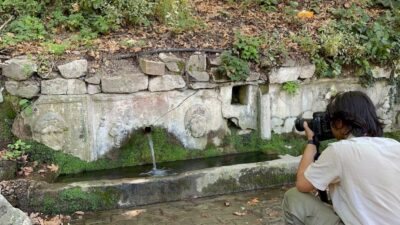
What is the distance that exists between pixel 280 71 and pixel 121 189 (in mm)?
2916

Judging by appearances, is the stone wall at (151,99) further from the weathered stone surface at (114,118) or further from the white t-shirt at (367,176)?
the white t-shirt at (367,176)

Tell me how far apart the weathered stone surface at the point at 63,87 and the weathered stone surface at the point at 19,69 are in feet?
0.66

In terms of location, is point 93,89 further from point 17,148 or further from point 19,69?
point 17,148

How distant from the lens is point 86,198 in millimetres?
5301

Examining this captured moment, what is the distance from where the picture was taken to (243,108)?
7.03 metres

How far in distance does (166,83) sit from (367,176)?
396 centimetres

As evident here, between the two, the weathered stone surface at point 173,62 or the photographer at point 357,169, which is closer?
the photographer at point 357,169

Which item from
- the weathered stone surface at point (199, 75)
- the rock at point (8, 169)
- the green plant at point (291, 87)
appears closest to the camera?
the rock at point (8, 169)

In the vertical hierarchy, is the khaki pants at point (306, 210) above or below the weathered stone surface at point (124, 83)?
below

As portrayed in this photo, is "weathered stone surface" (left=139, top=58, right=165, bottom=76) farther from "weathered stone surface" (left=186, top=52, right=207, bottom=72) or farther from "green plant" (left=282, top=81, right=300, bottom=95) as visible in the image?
"green plant" (left=282, top=81, right=300, bottom=95)

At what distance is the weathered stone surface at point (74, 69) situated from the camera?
610 centimetres

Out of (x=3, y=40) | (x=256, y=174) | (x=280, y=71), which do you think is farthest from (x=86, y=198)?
(x=280, y=71)

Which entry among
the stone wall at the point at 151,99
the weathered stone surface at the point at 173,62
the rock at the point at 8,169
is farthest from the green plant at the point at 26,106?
the weathered stone surface at the point at 173,62

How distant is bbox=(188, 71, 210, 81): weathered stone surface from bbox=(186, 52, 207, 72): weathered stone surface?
1.9 inches
